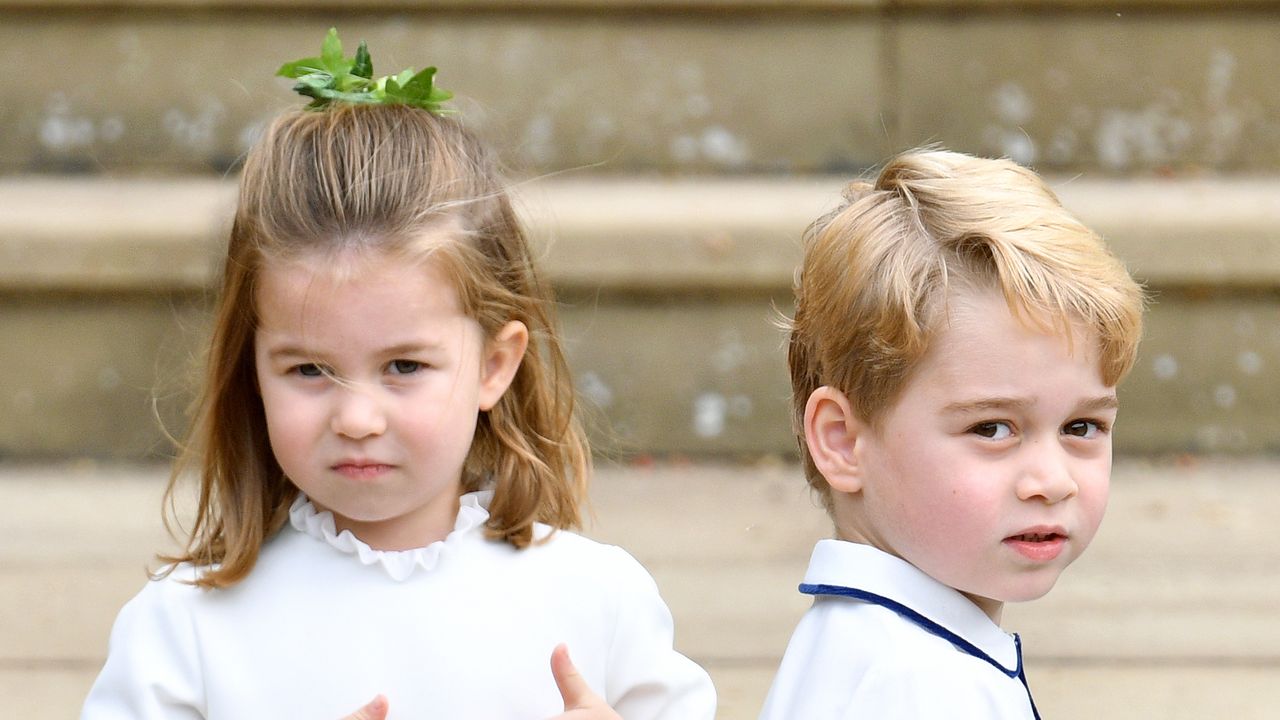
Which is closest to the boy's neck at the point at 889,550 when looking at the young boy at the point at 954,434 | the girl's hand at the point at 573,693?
the young boy at the point at 954,434

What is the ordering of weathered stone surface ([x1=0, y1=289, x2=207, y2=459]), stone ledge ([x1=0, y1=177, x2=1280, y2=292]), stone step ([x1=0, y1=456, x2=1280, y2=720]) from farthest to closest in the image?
weathered stone surface ([x1=0, y1=289, x2=207, y2=459]) → stone ledge ([x1=0, y1=177, x2=1280, y2=292]) → stone step ([x1=0, y1=456, x2=1280, y2=720])

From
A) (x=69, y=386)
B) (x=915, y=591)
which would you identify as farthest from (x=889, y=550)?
(x=69, y=386)

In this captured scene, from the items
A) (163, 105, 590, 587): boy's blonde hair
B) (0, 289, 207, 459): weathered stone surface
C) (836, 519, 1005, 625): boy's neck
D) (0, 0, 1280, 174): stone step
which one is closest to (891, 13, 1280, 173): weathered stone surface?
(0, 0, 1280, 174): stone step

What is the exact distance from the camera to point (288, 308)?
195 centimetres

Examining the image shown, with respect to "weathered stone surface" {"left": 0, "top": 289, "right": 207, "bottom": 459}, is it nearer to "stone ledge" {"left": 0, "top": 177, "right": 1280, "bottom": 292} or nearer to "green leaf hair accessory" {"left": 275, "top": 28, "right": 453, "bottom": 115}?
"stone ledge" {"left": 0, "top": 177, "right": 1280, "bottom": 292}

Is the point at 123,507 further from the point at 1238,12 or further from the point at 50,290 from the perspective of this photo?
the point at 1238,12

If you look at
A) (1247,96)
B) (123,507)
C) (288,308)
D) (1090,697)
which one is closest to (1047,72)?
(1247,96)

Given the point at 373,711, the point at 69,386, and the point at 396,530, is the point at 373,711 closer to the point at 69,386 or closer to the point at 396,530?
the point at 396,530

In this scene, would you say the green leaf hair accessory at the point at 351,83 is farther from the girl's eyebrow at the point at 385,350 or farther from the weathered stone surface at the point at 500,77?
the weathered stone surface at the point at 500,77

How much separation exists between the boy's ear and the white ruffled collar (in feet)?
1.56

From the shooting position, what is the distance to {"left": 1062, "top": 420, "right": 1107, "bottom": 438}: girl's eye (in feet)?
6.04

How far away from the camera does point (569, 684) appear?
76.6 inches

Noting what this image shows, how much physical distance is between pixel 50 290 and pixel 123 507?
28.1 inches

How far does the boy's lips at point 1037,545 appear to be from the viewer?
71.4 inches
